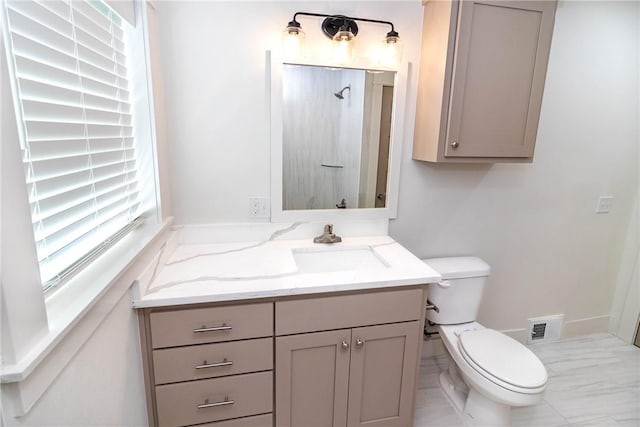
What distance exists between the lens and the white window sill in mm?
624

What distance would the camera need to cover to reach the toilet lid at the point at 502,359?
1493mm

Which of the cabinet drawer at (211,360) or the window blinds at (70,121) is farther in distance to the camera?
the cabinet drawer at (211,360)

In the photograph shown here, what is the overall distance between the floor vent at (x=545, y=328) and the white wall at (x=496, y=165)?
0.06 m

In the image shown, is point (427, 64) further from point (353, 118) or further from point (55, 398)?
point (55, 398)

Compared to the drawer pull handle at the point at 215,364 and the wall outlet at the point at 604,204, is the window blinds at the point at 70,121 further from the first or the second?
the wall outlet at the point at 604,204

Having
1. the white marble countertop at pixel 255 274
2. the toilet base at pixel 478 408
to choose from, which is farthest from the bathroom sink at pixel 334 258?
the toilet base at pixel 478 408

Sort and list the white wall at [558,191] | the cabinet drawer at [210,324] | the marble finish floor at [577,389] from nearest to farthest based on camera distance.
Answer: the cabinet drawer at [210,324]
the marble finish floor at [577,389]
the white wall at [558,191]

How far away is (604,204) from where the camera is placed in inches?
90.7

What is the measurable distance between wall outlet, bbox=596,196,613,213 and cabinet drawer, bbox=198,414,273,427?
2.38 meters

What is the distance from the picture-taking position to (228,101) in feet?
5.42

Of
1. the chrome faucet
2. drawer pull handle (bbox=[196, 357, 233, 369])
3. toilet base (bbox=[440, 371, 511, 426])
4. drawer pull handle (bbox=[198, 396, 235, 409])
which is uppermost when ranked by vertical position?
the chrome faucet

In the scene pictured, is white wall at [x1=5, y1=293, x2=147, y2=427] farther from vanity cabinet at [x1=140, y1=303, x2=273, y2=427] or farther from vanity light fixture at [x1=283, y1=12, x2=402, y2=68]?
vanity light fixture at [x1=283, y1=12, x2=402, y2=68]

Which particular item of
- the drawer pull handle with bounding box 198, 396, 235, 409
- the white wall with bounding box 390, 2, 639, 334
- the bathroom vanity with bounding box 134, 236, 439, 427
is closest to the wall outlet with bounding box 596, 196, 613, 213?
the white wall with bounding box 390, 2, 639, 334

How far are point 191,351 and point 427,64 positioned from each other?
1.65 m
